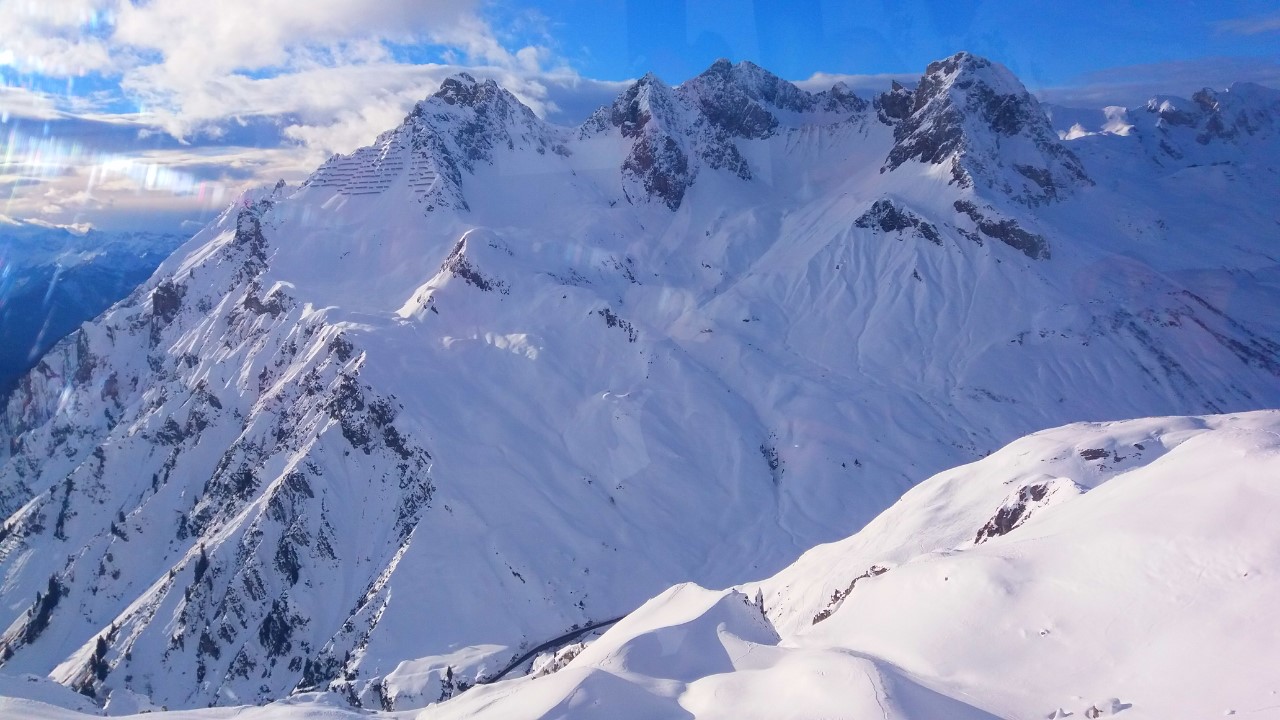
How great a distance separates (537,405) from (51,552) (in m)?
85.8

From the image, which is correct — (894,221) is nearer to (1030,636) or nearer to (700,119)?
(700,119)

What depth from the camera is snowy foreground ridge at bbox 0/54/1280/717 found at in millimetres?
53312

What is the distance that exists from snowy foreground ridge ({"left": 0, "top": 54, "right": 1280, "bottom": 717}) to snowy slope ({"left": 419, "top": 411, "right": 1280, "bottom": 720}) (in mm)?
326

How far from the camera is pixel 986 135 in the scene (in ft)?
506

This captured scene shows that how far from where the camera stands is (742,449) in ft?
346

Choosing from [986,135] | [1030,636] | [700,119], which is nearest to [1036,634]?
[1030,636]

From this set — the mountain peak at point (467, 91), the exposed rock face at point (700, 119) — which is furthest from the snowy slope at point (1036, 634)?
the mountain peak at point (467, 91)

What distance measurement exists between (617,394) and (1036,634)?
8754 cm

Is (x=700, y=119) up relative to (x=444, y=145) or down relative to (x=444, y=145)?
up

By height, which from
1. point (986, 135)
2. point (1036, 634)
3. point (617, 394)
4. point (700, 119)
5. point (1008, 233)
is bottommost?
point (617, 394)

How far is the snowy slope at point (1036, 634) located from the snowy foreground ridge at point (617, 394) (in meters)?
0.33

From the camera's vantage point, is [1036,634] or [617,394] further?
[617,394]

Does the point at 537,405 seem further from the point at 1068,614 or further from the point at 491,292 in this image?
the point at 1068,614

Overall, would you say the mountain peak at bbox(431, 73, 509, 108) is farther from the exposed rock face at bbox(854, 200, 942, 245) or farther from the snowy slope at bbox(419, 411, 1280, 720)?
the snowy slope at bbox(419, 411, 1280, 720)
